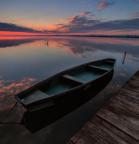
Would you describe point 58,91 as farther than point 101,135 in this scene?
Yes

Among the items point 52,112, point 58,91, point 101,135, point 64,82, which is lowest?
point 52,112

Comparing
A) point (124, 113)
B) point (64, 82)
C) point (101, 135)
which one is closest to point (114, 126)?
point (101, 135)

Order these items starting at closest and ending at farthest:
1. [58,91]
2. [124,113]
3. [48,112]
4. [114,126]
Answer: [114,126] < [124,113] < [48,112] < [58,91]

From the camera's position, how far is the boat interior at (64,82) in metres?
4.34

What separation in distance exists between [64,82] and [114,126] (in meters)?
3.54

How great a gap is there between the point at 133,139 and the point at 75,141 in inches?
55.3

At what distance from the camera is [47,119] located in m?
4.59

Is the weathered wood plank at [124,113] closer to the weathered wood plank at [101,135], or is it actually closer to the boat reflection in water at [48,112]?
the weathered wood plank at [101,135]

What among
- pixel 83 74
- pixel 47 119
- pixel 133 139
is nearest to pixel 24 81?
pixel 83 74

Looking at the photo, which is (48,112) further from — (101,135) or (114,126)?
(114,126)

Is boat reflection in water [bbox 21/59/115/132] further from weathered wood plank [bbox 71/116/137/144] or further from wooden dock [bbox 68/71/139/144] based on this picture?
weathered wood plank [bbox 71/116/137/144]

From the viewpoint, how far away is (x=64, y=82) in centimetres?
617

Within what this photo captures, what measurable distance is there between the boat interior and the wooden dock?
175 cm

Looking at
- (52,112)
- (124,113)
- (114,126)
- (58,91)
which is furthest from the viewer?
(58,91)
